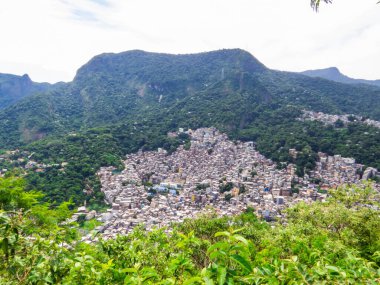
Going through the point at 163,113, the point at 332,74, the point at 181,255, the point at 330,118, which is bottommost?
the point at 330,118

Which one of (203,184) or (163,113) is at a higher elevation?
(163,113)

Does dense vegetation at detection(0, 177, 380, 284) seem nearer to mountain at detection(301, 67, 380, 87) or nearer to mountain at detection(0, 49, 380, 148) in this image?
mountain at detection(0, 49, 380, 148)

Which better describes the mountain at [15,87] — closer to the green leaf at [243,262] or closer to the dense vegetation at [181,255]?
the dense vegetation at [181,255]

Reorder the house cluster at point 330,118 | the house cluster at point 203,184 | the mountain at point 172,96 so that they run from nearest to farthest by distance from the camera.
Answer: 1. the house cluster at point 203,184
2. the house cluster at point 330,118
3. the mountain at point 172,96

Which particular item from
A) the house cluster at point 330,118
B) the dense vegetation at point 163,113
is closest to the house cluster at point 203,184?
the dense vegetation at point 163,113

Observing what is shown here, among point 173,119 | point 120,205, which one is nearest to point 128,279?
point 120,205

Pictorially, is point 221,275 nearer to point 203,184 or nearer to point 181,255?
point 181,255

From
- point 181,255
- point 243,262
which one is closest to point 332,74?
point 181,255

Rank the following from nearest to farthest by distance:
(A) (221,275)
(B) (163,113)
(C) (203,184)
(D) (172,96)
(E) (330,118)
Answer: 1. (A) (221,275)
2. (C) (203,184)
3. (E) (330,118)
4. (B) (163,113)
5. (D) (172,96)
